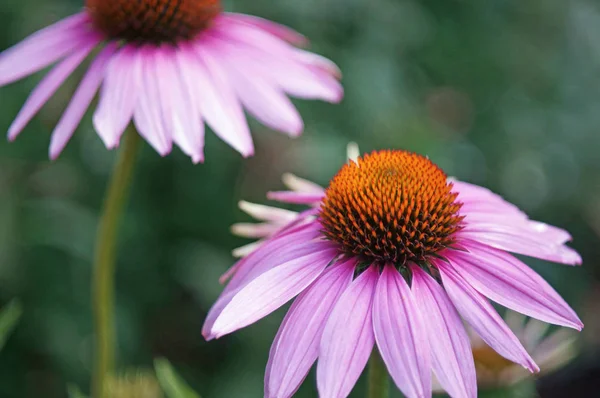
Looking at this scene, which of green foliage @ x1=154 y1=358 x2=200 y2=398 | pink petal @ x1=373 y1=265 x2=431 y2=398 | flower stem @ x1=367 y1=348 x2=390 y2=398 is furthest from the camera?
green foliage @ x1=154 y1=358 x2=200 y2=398

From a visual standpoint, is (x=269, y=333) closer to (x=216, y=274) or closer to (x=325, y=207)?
(x=216, y=274)

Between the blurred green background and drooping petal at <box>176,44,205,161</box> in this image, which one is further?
the blurred green background

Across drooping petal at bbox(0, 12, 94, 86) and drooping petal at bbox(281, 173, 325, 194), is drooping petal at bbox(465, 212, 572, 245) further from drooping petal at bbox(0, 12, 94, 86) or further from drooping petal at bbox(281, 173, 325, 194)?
drooping petal at bbox(0, 12, 94, 86)

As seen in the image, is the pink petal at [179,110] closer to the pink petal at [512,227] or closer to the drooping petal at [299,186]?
the drooping petal at [299,186]

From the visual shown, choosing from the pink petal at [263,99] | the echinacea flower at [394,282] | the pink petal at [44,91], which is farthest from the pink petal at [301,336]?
the pink petal at [44,91]

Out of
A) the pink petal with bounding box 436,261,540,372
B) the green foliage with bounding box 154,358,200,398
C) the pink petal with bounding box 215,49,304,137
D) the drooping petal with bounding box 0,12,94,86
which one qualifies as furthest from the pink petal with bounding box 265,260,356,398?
the drooping petal with bounding box 0,12,94,86

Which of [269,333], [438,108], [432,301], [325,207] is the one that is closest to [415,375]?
[432,301]

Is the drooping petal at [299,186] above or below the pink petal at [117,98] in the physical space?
above
